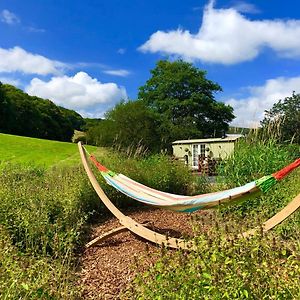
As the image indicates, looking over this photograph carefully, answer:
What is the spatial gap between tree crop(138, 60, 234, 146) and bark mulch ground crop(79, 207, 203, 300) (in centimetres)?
2276

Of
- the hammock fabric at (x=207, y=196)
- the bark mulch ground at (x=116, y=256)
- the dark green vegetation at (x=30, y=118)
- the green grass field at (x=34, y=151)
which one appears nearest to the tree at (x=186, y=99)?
the green grass field at (x=34, y=151)

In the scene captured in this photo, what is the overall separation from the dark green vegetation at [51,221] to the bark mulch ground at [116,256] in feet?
0.49

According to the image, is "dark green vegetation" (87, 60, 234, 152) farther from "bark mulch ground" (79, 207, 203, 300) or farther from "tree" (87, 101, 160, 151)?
"bark mulch ground" (79, 207, 203, 300)

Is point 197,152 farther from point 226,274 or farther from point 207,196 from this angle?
point 226,274

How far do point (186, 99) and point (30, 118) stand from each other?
59.6ft

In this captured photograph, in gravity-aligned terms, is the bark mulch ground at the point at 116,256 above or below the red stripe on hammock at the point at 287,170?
below

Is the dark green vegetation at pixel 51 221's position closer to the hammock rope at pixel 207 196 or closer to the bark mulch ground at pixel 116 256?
the bark mulch ground at pixel 116 256

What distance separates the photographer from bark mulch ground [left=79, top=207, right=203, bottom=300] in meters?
3.01

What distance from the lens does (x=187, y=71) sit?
30375mm

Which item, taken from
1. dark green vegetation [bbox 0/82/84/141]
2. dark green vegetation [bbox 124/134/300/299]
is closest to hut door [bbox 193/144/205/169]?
dark green vegetation [bbox 124/134/300/299]

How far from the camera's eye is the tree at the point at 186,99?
28781 mm

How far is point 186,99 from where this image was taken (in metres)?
29.2

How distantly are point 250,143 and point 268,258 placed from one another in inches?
165

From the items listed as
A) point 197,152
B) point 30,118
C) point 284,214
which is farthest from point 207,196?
point 30,118
